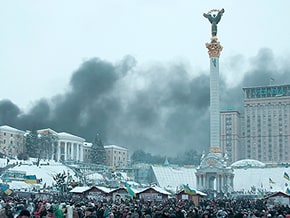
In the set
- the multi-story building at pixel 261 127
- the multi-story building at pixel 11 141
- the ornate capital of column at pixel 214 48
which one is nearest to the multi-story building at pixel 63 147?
the multi-story building at pixel 11 141

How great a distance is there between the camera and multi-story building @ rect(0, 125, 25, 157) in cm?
9056

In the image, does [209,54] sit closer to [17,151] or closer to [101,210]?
[17,151]

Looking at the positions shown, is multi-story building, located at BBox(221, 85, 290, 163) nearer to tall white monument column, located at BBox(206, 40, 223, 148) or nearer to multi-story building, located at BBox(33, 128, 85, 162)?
multi-story building, located at BBox(33, 128, 85, 162)

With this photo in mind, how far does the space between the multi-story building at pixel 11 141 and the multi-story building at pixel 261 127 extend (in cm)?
4288

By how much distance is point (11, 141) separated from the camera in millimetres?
92250

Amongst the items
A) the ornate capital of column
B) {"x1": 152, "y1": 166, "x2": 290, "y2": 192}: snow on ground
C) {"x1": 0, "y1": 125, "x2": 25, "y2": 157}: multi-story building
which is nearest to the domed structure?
{"x1": 152, "y1": 166, "x2": 290, "y2": 192}: snow on ground

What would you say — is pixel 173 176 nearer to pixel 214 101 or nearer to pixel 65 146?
pixel 214 101

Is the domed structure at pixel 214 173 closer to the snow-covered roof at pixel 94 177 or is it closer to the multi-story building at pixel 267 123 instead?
the snow-covered roof at pixel 94 177

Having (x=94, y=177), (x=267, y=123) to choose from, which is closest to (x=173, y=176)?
(x=94, y=177)

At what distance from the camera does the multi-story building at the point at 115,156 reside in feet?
352

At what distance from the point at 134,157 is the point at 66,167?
48.9 meters

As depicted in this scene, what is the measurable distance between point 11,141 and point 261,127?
163 ft

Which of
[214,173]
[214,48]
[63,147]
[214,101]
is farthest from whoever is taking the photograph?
[63,147]

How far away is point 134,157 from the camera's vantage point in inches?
4855
